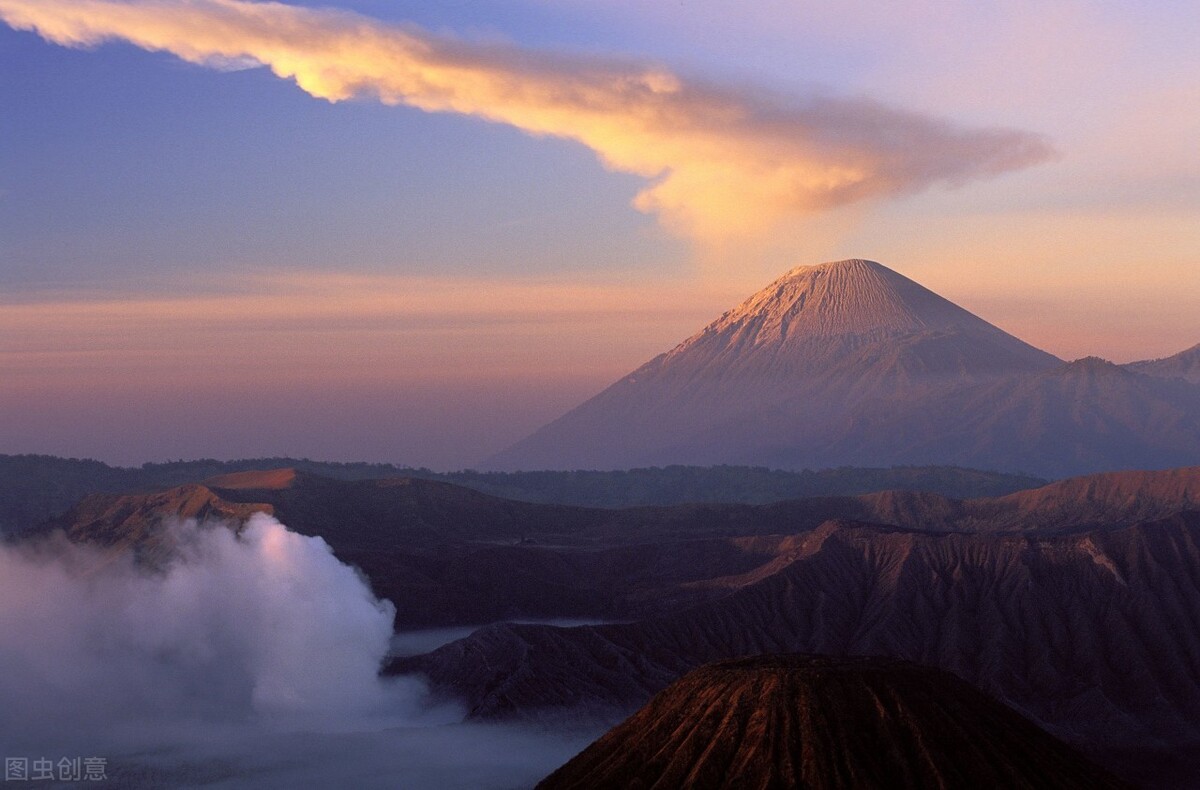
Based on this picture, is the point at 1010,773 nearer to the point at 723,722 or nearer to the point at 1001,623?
the point at 723,722

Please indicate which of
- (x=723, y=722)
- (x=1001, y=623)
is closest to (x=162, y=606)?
(x=1001, y=623)

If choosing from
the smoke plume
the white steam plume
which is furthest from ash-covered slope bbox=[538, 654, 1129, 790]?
the white steam plume

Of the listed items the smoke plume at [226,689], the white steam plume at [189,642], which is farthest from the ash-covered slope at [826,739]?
the white steam plume at [189,642]

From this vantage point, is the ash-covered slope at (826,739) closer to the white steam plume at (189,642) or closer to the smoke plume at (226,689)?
the smoke plume at (226,689)

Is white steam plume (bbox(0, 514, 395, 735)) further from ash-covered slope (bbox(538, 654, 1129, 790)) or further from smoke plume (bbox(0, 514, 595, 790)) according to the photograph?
ash-covered slope (bbox(538, 654, 1129, 790))

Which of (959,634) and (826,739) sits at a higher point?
(826,739)

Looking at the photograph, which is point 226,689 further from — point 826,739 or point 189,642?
point 826,739

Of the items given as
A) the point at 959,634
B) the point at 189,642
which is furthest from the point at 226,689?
the point at 959,634

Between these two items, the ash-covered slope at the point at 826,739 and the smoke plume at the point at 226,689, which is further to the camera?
the smoke plume at the point at 226,689
